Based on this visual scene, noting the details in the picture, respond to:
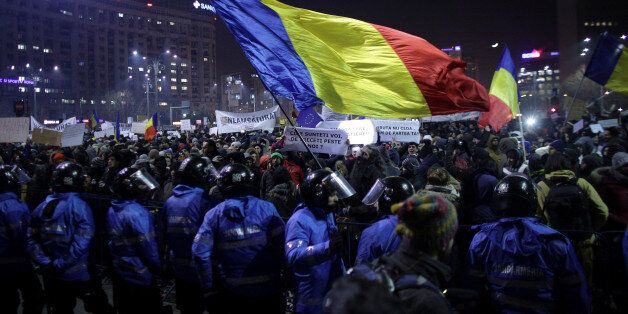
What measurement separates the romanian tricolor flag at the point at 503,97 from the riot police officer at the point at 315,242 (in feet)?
21.0

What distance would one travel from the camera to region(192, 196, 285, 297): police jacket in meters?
4.41

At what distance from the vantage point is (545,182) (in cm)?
669

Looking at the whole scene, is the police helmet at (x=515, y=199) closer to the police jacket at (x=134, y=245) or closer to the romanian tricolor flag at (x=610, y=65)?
the police jacket at (x=134, y=245)

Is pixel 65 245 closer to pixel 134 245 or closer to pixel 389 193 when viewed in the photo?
pixel 134 245

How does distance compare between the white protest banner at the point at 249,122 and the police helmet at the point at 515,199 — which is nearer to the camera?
the police helmet at the point at 515,199

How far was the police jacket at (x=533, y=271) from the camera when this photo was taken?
134 inches

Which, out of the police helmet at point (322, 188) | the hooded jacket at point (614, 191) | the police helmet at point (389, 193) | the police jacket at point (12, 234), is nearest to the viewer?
the police helmet at point (389, 193)

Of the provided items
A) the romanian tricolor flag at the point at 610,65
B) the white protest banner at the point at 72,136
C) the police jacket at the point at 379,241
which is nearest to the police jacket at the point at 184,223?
the police jacket at the point at 379,241

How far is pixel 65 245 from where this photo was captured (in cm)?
534

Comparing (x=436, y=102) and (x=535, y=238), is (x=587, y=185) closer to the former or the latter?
(x=436, y=102)

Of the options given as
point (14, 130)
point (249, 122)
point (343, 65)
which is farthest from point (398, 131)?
point (14, 130)

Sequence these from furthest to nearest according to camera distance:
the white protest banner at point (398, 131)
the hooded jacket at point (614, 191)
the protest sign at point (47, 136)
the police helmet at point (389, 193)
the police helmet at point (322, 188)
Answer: the protest sign at point (47, 136) → the white protest banner at point (398, 131) → the hooded jacket at point (614, 191) → the police helmet at point (322, 188) → the police helmet at point (389, 193)

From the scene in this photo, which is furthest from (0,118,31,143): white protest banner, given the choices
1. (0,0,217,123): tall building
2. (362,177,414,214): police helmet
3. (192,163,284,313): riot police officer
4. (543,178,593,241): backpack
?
(0,0,217,123): tall building

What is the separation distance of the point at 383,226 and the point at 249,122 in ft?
43.5
